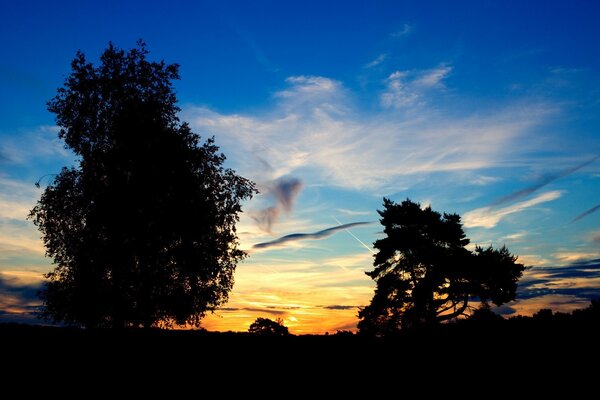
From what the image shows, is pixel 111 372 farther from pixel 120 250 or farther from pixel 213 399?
pixel 120 250

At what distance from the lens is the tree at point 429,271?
128 feet

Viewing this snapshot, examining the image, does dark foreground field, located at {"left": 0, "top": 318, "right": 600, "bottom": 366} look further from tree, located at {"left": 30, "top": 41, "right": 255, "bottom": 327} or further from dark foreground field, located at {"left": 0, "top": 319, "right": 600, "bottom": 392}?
tree, located at {"left": 30, "top": 41, "right": 255, "bottom": 327}

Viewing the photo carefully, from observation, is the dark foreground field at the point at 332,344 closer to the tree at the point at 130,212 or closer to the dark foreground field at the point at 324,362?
the dark foreground field at the point at 324,362

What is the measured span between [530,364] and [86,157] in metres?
28.0

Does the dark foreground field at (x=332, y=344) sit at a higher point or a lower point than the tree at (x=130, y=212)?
lower

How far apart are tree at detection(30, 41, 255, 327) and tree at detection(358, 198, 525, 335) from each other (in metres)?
19.9

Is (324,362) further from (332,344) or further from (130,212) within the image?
(130,212)

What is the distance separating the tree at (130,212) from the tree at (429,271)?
1991 cm

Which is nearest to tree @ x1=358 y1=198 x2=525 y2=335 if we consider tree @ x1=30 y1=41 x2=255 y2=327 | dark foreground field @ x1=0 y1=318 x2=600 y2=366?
tree @ x1=30 y1=41 x2=255 y2=327

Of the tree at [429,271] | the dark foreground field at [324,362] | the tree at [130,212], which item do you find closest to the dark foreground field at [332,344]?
the dark foreground field at [324,362]

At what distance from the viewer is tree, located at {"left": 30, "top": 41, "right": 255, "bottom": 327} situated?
84.5 feet

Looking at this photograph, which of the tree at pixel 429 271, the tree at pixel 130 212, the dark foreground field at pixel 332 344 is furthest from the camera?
the tree at pixel 429 271

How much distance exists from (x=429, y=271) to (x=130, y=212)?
95.0 feet

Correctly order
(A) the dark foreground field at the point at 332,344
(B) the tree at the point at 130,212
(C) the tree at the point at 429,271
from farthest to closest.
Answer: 1. (C) the tree at the point at 429,271
2. (B) the tree at the point at 130,212
3. (A) the dark foreground field at the point at 332,344
